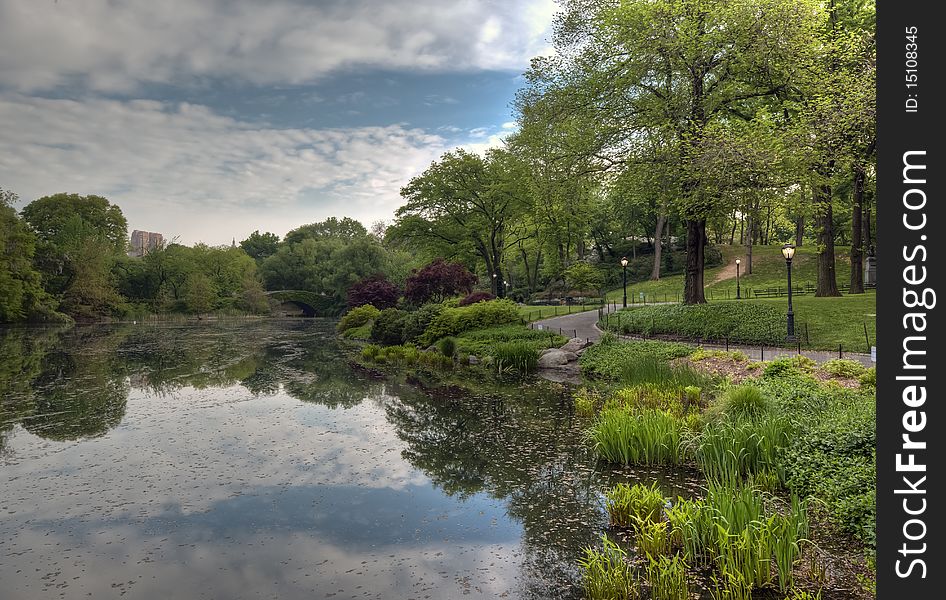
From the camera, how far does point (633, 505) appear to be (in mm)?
6410

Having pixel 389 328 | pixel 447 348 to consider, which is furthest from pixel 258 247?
pixel 447 348

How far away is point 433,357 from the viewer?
74.1 feet

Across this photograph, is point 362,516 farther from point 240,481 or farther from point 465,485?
point 240,481

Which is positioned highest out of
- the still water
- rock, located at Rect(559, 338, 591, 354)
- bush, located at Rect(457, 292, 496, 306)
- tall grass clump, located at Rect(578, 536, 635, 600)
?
bush, located at Rect(457, 292, 496, 306)

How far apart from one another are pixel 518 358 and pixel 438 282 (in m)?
16.4

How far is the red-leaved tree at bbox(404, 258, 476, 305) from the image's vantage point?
34.8 meters

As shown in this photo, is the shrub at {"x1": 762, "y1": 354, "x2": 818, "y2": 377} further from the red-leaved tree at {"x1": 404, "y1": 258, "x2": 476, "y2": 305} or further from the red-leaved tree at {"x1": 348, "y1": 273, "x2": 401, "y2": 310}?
the red-leaved tree at {"x1": 348, "y1": 273, "x2": 401, "y2": 310}

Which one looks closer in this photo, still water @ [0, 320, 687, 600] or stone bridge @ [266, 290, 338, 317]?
still water @ [0, 320, 687, 600]

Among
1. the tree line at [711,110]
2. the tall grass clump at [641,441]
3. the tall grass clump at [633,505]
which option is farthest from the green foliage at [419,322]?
the tall grass clump at [633,505]

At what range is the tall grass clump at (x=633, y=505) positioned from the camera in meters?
6.21

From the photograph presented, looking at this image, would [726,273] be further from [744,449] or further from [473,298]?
[744,449]

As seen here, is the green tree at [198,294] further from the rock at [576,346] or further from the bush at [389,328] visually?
the rock at [576,346]

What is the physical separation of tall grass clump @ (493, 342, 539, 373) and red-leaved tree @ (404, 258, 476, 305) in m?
15.4

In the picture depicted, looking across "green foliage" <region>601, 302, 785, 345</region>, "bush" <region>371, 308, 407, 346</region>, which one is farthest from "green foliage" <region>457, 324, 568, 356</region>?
"bush" <region>371, 308, 407, 346</region>
